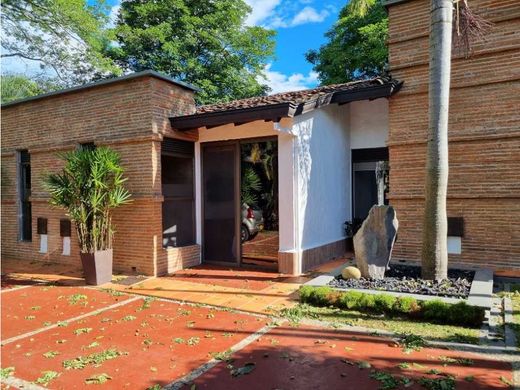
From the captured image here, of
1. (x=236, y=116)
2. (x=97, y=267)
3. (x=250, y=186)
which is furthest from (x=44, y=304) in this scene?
(x=250, y=186)

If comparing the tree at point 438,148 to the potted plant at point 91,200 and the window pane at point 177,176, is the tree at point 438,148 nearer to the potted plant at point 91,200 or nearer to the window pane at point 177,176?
the window pane at point 177,176

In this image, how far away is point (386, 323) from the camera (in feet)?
15.4

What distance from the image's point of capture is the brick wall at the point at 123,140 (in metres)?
7.69

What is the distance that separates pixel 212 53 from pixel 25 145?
14.9m

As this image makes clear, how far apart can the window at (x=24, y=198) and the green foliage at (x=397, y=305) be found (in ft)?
27.9

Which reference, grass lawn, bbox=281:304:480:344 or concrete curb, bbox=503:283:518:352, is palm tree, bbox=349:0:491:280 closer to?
concrete curb, bbox=503:283:518:352

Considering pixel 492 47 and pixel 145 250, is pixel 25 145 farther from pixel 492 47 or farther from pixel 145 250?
pixel 492 47

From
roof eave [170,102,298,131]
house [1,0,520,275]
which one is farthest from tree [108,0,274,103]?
roof eave [170,102,298,131]

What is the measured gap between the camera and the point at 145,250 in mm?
7750

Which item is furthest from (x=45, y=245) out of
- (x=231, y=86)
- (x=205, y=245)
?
(x=231, y=86)

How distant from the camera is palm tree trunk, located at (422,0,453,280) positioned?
5.81 m

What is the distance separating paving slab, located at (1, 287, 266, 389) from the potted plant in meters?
1.98

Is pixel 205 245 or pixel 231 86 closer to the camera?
pixel 205 245

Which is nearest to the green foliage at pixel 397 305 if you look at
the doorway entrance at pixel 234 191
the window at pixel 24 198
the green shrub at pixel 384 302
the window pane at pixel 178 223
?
the green shrub at pixel 384 302
